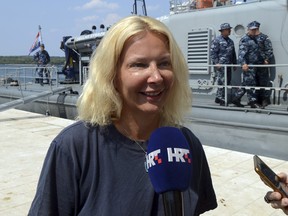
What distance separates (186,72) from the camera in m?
1.57

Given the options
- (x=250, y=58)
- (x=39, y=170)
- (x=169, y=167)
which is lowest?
(x=39, y=170)

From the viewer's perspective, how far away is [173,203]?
1034mm

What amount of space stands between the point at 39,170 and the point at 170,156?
4.36 m

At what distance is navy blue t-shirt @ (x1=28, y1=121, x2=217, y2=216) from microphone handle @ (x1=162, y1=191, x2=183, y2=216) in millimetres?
259

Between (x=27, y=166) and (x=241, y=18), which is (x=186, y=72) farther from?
(x=241, y=18)

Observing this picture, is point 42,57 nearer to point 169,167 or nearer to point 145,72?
point 145,72

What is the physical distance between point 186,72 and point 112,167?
532 mm

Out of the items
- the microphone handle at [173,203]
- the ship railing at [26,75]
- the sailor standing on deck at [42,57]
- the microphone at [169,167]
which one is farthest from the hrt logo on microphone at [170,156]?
the sailor standing on deck at [42,57]

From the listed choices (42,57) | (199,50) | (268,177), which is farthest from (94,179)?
(42,57)

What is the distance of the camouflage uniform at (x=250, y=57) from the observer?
636 centimetres

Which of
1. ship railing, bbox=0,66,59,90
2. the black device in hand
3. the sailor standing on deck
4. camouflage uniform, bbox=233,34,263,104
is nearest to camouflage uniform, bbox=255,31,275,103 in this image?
camouflage uniform, bbox=233,34,263,104

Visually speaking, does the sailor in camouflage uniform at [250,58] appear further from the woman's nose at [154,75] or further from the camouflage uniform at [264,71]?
the woman's nose at [154,75]

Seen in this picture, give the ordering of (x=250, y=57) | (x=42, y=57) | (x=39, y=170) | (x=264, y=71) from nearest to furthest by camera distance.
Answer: (x=39, y=170), (x=250, y=57), (x=264, y=71), (x=42, y=57)

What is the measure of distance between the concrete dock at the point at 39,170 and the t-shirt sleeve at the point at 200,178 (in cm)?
215
